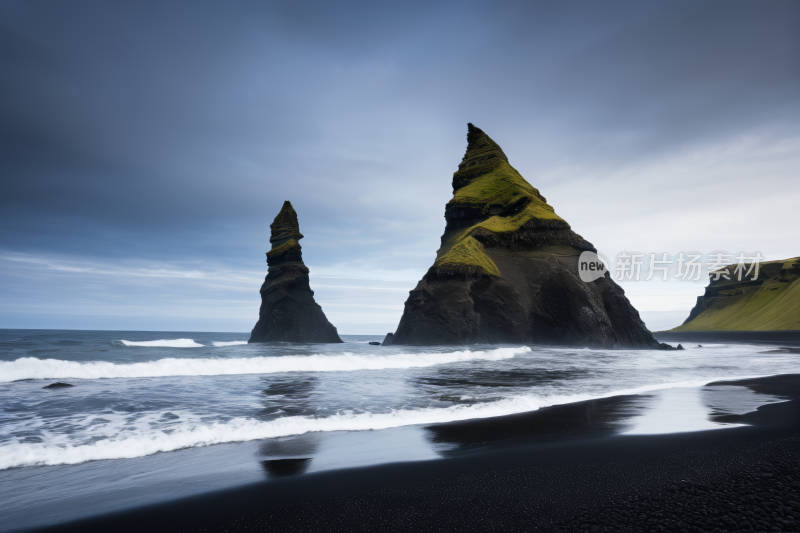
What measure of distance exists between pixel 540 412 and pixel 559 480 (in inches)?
189

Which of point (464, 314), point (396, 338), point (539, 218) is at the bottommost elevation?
point (396, 338)

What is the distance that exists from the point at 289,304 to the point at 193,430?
62.7 meters

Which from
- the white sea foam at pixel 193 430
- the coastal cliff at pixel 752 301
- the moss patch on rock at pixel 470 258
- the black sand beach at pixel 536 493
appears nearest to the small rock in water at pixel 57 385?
the white sea foam at pixel 193 430

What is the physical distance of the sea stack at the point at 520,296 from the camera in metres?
45.2

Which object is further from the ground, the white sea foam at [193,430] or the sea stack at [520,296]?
the sea stack at [520,296]

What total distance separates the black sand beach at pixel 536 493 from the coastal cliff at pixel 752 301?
151267 mm

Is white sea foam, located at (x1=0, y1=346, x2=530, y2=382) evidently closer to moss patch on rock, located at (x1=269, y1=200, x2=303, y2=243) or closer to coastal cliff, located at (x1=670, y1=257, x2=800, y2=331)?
moss patch on rock, located at (x1=269, y1=200, x2=303, y2=243)

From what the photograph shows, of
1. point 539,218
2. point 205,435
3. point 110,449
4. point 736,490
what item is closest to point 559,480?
point 736,490

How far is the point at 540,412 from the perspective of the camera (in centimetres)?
859

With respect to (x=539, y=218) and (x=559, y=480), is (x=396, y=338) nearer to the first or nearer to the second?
(x=539, y=218)

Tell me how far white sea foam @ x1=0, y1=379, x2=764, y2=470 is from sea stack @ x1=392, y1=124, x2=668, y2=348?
36407 millimetres

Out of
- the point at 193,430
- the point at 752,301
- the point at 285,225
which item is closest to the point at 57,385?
the point at 193,430

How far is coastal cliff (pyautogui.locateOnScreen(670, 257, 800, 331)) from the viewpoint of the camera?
11586 cm

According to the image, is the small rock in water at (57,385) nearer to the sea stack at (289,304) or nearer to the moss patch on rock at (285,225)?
the sea stack at (289,304)
